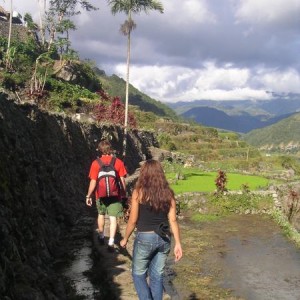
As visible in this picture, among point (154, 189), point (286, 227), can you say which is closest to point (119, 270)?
point (154, 189)

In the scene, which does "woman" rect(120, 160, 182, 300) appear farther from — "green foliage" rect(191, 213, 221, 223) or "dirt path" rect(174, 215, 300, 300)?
"green foliage" rect(191, 213, 221, 223)

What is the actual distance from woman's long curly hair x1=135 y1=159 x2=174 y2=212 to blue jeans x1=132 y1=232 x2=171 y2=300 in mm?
377

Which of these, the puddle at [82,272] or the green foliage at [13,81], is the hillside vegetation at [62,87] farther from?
the puddle at [82,272]

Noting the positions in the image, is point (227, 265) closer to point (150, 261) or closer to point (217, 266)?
point (217, 266)

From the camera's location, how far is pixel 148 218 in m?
5.23

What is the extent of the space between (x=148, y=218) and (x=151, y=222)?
0.06 metres

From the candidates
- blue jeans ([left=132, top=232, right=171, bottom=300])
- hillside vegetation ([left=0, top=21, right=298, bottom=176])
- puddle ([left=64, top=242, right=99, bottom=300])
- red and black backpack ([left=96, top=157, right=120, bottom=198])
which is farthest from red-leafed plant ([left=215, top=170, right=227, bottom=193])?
blue jeans ([left=132, top=232, right=171, bottom=300])

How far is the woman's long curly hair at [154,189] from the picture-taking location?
17.0ft

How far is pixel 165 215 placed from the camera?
5.29m

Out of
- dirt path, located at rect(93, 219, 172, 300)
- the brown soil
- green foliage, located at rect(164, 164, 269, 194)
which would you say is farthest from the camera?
green foliage, located at rect(164, 164, 269, 194)

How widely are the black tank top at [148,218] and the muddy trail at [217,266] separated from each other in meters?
1.75

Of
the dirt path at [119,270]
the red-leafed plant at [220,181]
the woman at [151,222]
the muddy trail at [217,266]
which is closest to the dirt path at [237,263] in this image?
the muddy trail at [217,266]

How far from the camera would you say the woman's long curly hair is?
205 inches

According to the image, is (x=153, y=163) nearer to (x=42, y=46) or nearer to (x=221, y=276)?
(x=221, y=276)
